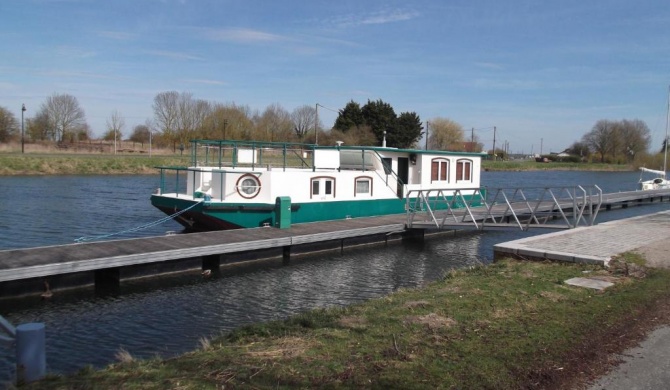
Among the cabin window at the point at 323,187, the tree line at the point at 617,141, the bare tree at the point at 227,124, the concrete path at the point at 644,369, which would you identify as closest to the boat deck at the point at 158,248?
the cabin window at the point at 323,187

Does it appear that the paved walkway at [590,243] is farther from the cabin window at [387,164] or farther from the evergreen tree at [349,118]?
the evergreen tree at [349,118]

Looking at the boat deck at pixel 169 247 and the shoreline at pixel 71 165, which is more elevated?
the shoreline at pixel 71 165

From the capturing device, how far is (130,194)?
36.0m

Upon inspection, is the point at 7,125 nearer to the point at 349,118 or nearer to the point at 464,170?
the point at 349,118

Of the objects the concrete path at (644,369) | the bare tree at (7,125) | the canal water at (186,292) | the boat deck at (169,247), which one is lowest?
the canal water at (186,292)

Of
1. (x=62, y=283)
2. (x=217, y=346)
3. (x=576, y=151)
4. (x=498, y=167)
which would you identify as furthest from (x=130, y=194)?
(x=576, y=151)

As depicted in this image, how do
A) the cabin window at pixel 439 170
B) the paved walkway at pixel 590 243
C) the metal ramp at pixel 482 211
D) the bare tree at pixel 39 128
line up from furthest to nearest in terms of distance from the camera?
the bare tree at pixel 39 128 → the cabin window at pixel 439 170 → the metal ramp at pixel 482 211 → the paved walkway at pixel 590 243

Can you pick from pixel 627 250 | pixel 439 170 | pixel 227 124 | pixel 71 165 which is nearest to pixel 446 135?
pixel 227 124

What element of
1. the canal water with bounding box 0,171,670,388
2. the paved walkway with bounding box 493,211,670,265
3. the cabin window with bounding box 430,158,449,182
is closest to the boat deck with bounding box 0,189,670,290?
the canal water with bounding box 0,171,670,388

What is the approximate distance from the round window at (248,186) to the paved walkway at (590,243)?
8590 millimetres

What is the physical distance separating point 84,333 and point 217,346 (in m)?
4.44

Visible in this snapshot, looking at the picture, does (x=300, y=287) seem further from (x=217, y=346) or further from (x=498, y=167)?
(x=498, y=167)

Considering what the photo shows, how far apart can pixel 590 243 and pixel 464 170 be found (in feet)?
39.4

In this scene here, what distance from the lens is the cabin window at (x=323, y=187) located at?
20297 millimetres
